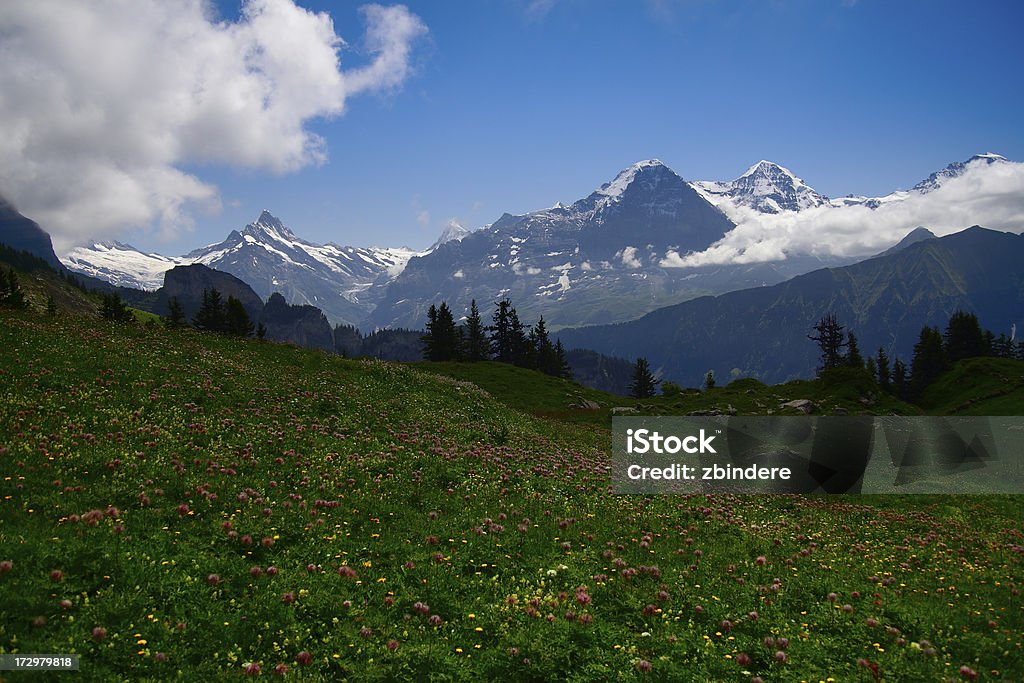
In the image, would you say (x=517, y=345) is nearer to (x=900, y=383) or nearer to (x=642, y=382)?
(x=642, y=382)

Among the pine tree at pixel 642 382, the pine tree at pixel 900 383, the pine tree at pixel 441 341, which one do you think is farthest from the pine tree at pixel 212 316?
the pine tree at pixel 900 383

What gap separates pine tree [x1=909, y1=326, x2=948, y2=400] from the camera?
100625 mm

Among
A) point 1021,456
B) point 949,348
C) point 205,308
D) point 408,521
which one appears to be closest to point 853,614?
point 408,521

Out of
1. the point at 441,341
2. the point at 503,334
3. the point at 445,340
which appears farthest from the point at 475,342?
the point at 441,341

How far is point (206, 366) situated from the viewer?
95.5 ft

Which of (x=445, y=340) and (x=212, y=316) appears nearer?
(x=445, y=340)

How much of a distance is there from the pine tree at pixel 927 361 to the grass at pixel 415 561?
315 feet

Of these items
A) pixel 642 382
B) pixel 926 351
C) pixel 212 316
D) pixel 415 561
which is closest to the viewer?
pixel 415 561

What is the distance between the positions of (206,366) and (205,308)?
131m

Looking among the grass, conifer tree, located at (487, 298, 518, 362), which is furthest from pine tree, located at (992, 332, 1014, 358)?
the grass

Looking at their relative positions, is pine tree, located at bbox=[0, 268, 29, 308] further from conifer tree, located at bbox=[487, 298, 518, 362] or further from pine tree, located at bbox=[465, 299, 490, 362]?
conifer tree, located at bbox=[487, 298, 518, 362]

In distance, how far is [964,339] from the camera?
11200cm

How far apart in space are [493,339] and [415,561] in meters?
116

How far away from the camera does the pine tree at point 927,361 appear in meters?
101
